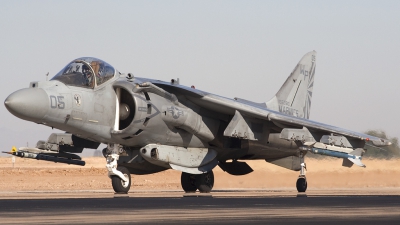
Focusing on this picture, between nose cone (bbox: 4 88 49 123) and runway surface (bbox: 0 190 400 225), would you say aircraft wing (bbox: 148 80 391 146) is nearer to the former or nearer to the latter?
nose cone (bbox: 4 88 49 123)

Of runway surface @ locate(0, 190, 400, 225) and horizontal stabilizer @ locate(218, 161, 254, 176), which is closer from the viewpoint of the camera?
runway surface @ locate(0, 190, 400, 225)

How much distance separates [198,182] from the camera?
1759cm

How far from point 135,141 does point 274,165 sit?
6719 millimetres

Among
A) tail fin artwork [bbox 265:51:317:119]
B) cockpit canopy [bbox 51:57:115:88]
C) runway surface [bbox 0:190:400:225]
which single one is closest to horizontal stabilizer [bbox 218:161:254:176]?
tail fin artwork [bbox 265:51:317:119]

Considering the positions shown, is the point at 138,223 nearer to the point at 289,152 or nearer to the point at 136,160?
the point at 136,160

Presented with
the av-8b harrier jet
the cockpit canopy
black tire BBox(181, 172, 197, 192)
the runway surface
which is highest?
the cockpit canopy

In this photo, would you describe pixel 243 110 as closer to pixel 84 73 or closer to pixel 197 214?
pixel 84 73

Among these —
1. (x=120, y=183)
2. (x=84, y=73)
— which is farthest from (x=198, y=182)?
(x=84, y=73)

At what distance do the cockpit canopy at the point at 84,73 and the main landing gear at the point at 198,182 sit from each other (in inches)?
146

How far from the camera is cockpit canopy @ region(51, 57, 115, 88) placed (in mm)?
14969

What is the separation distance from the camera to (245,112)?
16953mm

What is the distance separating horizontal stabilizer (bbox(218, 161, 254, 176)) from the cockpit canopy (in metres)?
4.98

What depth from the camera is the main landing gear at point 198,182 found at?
1758cm

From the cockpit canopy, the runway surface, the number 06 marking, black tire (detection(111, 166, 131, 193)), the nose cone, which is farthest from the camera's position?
black tire (detection(111, 166, 131, 193))
